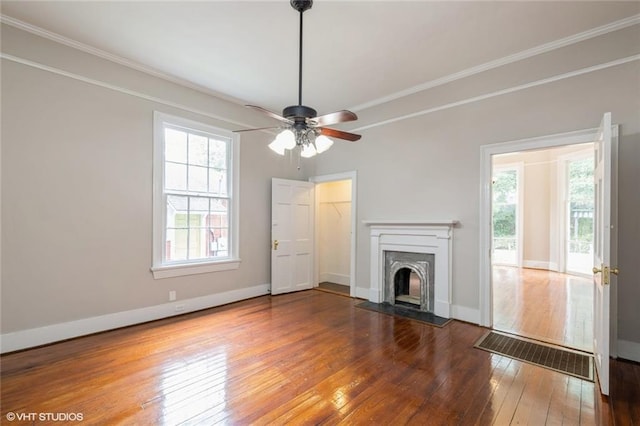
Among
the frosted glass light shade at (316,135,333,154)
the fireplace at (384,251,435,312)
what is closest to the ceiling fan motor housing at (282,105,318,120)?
the frosted glass light shade at (316,135,333,154)

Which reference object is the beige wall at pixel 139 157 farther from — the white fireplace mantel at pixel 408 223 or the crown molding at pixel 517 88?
the white fireplace mantel at pixel 408 223

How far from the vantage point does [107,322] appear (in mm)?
3424

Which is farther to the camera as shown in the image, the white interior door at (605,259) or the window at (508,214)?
the window at (508,214)

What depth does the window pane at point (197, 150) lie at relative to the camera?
4266mm

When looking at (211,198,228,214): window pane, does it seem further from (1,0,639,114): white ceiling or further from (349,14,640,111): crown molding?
(349,14,640,111): crown molding

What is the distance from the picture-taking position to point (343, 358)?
2770 mm

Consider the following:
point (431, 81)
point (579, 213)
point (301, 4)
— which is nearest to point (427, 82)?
point (431, 81)

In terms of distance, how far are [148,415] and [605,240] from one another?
3.59m

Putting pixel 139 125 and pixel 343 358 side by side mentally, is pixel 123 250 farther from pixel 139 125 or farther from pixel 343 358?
pixel 343 358

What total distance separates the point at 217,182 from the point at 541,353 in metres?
4.60

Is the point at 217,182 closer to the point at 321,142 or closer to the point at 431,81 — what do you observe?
the point at 321,142

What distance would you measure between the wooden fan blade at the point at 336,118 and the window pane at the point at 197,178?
262 centimetres

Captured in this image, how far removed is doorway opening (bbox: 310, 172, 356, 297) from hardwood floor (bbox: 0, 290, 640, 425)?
2423 millimetres

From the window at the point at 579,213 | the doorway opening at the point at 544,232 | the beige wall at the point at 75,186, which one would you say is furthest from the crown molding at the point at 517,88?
the window at the point at 579,213
